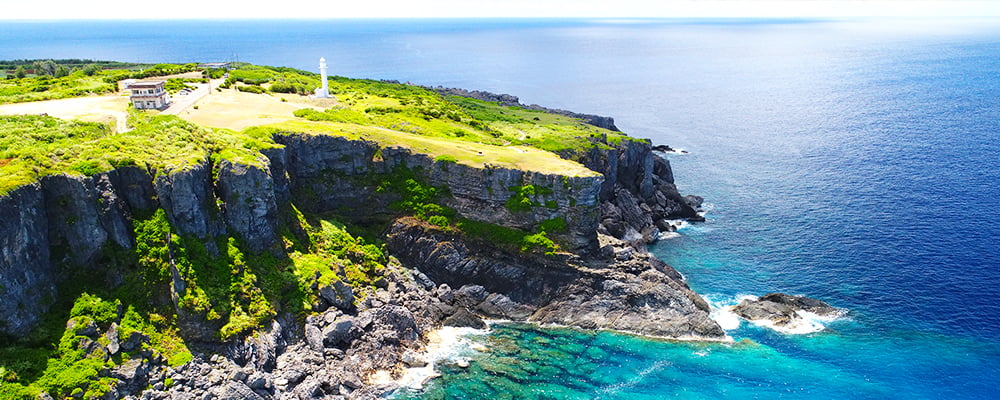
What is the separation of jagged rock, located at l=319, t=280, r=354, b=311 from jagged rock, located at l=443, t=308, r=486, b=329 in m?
10.4

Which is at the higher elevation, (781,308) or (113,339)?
(113,339)

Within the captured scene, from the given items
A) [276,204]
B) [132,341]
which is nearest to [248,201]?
[276,204]

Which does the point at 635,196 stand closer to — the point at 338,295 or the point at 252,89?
the point at 338,295

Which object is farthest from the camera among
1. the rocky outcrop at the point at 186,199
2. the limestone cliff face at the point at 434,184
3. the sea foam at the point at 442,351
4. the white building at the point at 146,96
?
the white building at the point at 146,96

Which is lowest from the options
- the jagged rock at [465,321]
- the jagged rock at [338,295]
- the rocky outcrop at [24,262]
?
the jagged rock at [465,321]

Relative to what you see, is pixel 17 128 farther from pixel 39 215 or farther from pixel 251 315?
pixel 251 315

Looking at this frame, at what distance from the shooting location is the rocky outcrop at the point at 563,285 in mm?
67500

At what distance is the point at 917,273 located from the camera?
76438 millimetres

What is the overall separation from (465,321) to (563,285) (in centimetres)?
1163

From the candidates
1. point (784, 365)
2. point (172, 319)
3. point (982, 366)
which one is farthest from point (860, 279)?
point (172, 319)

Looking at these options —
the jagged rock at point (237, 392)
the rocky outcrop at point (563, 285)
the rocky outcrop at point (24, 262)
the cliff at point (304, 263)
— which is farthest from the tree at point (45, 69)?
the jagged rock at point (237, 392)

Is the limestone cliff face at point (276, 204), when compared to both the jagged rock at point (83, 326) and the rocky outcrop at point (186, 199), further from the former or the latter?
the jagged rock at point (83, 326)

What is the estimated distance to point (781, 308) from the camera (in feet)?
227

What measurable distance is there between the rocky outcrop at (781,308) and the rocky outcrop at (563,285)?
4.57 metres
